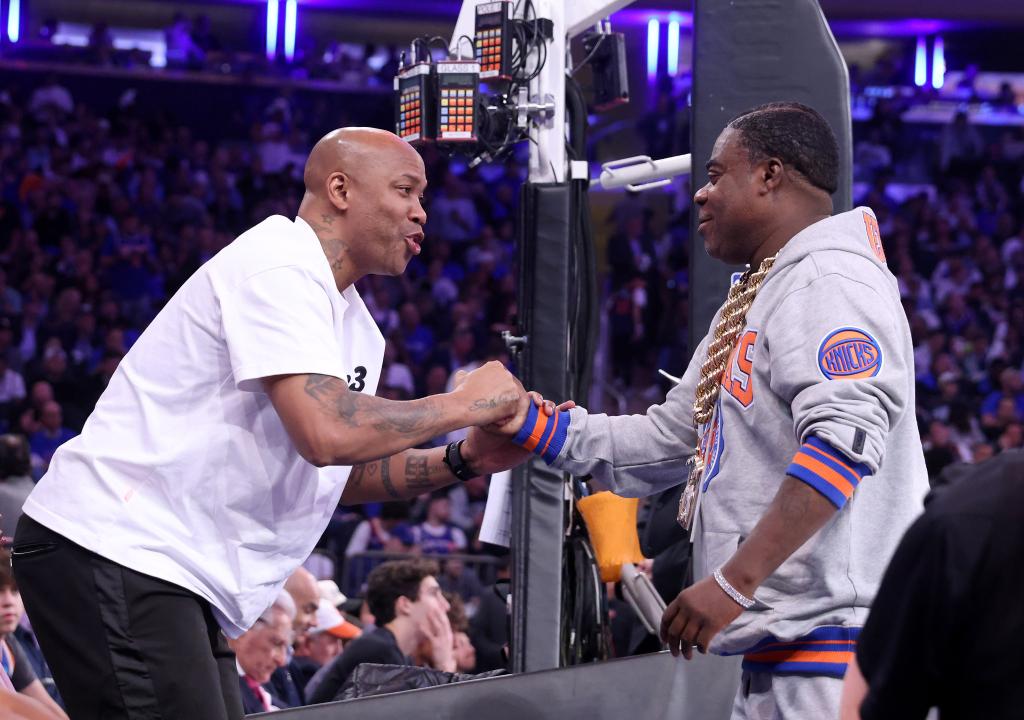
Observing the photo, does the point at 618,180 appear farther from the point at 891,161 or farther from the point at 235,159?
the point at 891,161

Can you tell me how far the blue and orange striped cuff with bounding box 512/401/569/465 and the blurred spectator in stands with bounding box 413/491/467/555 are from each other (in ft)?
19.8

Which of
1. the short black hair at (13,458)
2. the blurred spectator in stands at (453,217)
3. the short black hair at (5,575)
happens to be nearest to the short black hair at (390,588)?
the short black hair at (5,575)

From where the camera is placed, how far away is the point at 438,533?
9.23 m

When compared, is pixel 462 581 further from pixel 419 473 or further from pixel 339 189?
pixel 339 189

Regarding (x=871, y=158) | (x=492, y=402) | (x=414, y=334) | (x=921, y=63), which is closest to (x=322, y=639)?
(x=492, y=402)

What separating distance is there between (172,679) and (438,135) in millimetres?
2637

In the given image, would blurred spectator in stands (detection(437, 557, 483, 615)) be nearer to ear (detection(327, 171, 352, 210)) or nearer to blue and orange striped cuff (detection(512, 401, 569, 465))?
blue and orange striped cuff (detection(512, 401, 569, 465))

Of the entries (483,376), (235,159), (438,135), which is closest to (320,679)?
(438,135)

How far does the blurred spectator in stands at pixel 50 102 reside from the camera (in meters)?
13.9

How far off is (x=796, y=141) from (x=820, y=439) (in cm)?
76

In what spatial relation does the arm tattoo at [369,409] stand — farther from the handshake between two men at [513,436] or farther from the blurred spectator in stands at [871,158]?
the blurred spectator in stands at [871,158]

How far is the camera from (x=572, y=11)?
483 cm

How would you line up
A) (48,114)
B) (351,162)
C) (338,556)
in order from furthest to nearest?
1. (48,114)
2. (338,556)
3. (351,162)

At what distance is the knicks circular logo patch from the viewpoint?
7.83 feet
